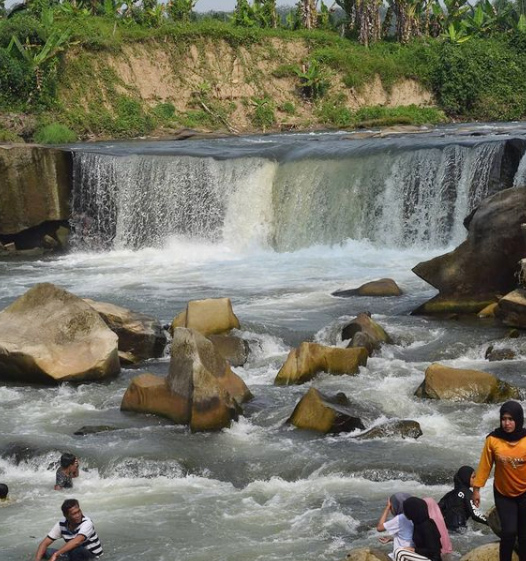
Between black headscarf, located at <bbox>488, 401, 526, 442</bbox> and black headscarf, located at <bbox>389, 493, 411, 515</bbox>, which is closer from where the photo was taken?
black headscarf, located at <bbox>488, 401, 526, 442</bbox>

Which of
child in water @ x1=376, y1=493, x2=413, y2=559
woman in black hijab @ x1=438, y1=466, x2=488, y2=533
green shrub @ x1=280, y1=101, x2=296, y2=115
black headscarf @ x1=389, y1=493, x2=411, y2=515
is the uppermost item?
black headscarf @ x1=389, y1=493, x2=411, y2=515

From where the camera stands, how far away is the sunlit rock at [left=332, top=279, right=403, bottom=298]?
784 inches

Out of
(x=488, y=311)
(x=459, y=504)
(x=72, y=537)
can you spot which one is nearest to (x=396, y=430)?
(x=459, y=504)

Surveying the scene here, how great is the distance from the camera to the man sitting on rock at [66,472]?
11.4 m

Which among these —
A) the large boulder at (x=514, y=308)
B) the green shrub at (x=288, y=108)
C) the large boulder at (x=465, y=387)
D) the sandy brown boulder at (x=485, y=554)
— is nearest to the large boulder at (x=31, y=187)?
the large boulder at (x=514, y=308)

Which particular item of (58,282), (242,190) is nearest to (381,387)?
(58,282)

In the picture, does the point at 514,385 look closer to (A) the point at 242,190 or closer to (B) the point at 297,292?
(B) the point at 297,292

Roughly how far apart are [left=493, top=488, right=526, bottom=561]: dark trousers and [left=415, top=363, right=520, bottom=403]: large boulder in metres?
5.89

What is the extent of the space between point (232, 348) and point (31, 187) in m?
13.0

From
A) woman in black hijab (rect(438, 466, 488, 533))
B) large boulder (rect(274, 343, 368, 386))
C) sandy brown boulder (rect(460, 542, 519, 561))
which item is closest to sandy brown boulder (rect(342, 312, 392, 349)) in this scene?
large boulder (rect(274, 343, 368, 386))

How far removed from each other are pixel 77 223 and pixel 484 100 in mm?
25143

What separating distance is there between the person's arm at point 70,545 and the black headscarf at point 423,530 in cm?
286

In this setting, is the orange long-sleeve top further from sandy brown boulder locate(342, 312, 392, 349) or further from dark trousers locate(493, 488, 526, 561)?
sandy brown boulder locate(342, 312, 392, 349)

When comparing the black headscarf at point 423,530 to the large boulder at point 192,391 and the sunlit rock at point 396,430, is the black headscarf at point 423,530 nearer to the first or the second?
the sunlit rock at point 396,430
